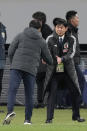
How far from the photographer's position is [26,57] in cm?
1075

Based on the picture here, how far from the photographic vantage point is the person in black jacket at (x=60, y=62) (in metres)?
11.3

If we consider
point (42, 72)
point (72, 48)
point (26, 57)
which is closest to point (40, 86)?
point (42, 72)

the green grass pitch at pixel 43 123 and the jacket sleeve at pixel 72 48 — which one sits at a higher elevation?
the jacket sleeve at pixel 72 48

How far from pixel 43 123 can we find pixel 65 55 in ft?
3.78

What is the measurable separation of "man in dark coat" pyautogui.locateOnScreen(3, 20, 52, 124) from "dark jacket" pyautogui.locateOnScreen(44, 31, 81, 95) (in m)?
0.46

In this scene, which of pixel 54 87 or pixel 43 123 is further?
pixel 43 123

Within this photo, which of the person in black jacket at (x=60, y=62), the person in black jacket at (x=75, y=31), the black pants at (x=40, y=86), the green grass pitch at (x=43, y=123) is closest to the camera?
the green grass pitch at (x=43, y=123)

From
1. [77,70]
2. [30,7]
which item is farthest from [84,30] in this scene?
[77,70]

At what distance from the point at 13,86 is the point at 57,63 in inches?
35.5

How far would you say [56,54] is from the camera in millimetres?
11367

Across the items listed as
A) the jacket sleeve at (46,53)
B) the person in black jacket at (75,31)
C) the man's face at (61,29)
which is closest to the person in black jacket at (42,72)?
the person in black jacket at (75,31)

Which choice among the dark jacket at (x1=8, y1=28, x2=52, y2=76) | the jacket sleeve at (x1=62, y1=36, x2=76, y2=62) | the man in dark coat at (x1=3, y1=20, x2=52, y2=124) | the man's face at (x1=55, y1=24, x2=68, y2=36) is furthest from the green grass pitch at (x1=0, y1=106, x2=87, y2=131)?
the man's face at (x1=55, y1=24, x2=68, y2=36)

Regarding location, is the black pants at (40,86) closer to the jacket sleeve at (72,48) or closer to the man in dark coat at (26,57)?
the jacket sleeve at (72,48)

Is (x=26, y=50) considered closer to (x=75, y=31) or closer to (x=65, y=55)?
(x=65, y=55)
